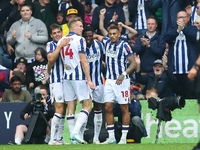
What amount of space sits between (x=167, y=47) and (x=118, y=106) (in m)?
2.63

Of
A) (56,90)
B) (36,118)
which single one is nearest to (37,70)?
(36,118)

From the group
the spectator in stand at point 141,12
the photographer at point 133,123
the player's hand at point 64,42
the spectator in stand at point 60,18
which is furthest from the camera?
the spectator in stand at point 60,18

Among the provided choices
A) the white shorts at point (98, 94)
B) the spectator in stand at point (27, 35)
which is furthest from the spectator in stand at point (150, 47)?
the spectator in stand at point (27, 35)

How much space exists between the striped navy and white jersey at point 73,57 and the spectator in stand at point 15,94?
7.73ft

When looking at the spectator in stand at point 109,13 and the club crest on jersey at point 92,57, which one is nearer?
the club crest on jersey at point 92,57

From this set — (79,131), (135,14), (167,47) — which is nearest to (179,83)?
(167,47)

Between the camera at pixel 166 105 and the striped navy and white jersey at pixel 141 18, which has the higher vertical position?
the striped navy and white jersey at pixel 141 18

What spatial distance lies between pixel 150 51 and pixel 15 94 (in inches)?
142

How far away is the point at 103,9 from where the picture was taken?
39.8 feet

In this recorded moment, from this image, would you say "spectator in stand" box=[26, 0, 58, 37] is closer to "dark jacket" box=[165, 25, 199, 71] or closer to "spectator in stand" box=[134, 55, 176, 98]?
"spectator in stand" box=[134, 55, 176, 98]

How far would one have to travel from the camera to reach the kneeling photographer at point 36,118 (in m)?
9.32

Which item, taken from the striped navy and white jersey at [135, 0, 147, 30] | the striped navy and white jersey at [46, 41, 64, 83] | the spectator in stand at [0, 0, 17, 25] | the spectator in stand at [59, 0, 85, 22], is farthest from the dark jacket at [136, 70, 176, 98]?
the spectator in stand at [0, 0, 17, 25]

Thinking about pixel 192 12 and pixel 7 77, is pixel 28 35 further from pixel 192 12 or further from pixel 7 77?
pixel 192 12

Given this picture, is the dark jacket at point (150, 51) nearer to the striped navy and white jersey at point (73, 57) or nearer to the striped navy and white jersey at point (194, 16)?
the striped navy and white jersey at point (194, 16)
